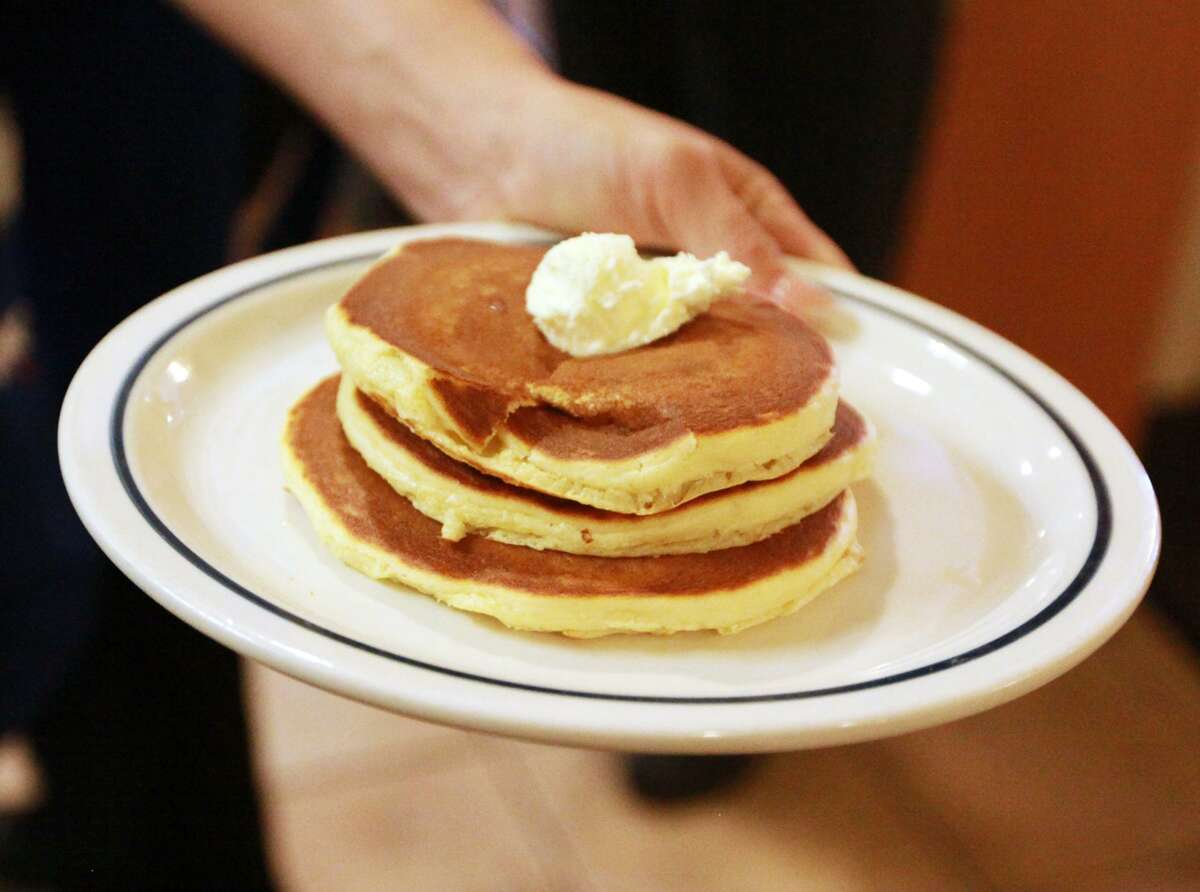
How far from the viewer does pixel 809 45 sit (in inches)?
63.7

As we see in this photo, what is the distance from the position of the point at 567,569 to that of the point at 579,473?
0.07 metres

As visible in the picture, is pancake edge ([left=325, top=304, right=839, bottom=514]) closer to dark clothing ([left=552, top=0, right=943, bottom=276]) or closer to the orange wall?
A: dark clothing ([left=552, top=0, right=943, bottom=276])

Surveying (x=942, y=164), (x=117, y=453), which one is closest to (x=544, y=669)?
(x=117, y=453)

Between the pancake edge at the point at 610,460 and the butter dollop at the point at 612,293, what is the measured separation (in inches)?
4.9

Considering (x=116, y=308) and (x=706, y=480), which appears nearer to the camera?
(x=706, y=480)

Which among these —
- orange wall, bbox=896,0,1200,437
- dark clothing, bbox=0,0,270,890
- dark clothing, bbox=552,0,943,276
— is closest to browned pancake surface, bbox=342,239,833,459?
dark clothing, bbox=0,0,270,890

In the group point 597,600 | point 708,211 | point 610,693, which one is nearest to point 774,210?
point 708,211

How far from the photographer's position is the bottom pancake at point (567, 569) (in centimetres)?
79

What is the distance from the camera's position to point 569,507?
0.83 metres

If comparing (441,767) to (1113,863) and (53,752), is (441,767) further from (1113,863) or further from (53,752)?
(1113,863)

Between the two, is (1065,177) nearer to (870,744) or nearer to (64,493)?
(870,744)

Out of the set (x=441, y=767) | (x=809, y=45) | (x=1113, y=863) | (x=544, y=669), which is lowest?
(x=441, y=767)

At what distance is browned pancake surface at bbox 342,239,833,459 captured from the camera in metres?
0.82

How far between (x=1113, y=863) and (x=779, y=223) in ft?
3.63
